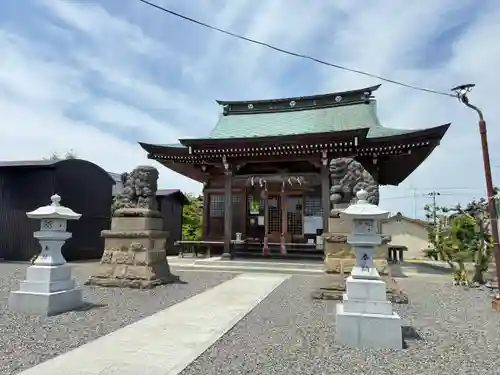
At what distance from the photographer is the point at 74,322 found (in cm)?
433

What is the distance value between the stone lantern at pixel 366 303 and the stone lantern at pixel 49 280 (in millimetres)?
3760

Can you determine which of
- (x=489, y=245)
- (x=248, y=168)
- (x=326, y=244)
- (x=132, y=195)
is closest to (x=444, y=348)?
(x=326, y=244)

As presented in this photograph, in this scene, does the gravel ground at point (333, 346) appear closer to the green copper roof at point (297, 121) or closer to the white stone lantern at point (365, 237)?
the white stone lantern at point (365, 237)

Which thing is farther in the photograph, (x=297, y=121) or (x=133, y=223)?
(x=297, y=121)

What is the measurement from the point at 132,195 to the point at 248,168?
21.0 feet

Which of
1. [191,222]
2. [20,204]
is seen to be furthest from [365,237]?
[191,222]

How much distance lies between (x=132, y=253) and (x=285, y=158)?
20.2 feet

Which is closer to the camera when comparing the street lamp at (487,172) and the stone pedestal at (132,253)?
the street lamp at (487,172)

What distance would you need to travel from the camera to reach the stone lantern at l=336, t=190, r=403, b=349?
11.6 ft

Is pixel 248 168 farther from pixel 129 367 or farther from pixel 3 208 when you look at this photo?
pixel 129 367

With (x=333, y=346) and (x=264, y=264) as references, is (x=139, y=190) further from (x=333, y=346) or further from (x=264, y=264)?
(x=333, y=346)

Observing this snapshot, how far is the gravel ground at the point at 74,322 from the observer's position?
321 centimetres

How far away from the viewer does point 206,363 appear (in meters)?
3.04

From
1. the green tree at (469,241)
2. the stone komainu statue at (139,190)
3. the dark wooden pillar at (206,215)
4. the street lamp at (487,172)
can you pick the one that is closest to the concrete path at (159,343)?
the stone komainu statue at (139,190)
